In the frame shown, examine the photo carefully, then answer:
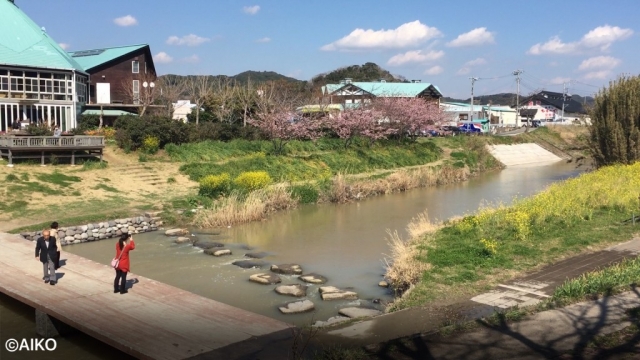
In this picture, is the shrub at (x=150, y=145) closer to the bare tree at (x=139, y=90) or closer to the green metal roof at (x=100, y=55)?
the bare tree at (x=139, y=90)

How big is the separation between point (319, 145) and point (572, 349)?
3143 centimetres

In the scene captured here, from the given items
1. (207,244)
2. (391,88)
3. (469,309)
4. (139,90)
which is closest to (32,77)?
(139,90)

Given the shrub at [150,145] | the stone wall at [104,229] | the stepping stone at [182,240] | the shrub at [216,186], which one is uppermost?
the shrub at [150,145]

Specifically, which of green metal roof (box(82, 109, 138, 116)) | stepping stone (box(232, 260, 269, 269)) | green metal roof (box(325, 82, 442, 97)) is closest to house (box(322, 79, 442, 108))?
green metal roof (box(325, 82, 442, 97))

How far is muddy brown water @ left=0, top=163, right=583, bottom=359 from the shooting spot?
1171 centimetres

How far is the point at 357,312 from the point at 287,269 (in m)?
4.03

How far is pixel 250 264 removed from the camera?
15922 mm

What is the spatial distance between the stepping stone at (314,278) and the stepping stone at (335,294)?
2.82ft

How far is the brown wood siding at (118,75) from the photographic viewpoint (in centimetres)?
4469

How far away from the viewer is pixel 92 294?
11.0 meters

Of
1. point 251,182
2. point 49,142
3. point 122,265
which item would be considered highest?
point 49,142

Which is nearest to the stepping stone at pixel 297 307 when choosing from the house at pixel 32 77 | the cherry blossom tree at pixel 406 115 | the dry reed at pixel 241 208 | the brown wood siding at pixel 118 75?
the dry reed at pixel 241 208

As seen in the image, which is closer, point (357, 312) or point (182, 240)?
point (357, 312)

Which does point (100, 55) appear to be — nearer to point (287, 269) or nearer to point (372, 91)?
point (372, 91)
